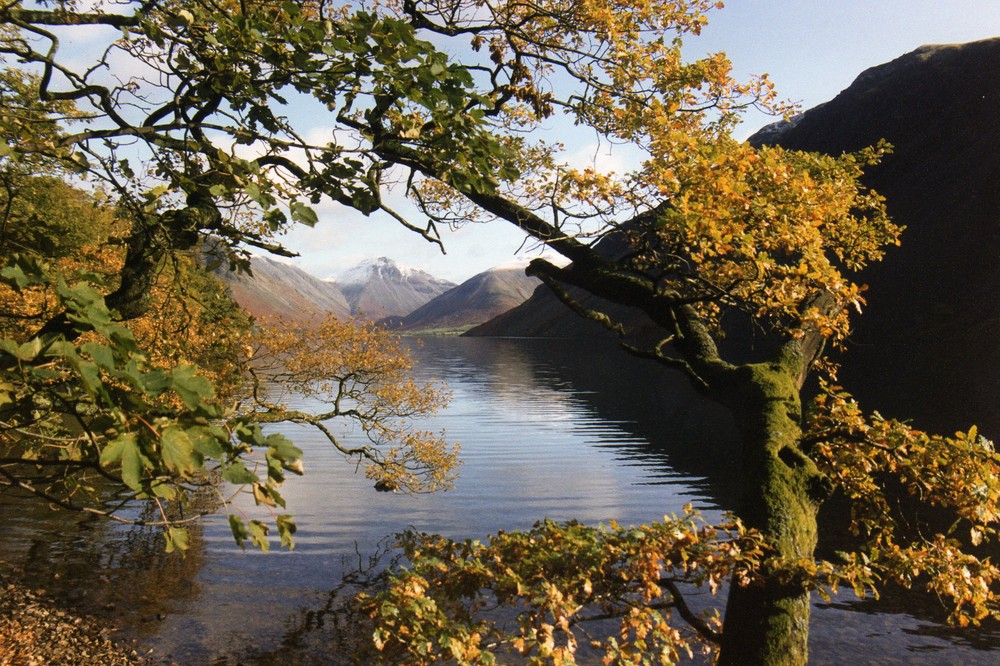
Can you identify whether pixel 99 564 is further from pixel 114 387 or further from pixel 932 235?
pixel 932 235

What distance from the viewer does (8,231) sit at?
25.5 ft

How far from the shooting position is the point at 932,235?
100 m

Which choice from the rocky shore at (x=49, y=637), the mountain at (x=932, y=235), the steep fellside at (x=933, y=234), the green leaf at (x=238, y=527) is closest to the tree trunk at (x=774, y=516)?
the green leaf at (x=238, y=527)

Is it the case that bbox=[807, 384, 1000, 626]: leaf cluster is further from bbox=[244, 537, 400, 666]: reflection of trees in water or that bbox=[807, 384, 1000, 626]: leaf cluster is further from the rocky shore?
the rocky shore

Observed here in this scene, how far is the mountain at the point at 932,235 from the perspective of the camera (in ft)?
193

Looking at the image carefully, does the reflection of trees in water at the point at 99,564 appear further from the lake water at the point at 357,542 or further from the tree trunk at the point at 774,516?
the tree trunk at the point at 774,516

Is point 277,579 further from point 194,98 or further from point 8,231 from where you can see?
point 194,98

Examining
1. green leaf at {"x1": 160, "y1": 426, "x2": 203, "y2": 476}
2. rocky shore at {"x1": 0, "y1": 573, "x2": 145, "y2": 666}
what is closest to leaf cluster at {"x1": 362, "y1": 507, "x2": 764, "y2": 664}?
green leaf at {"x1": 160, "y1": 426, "x2": 203, "y2": 476}

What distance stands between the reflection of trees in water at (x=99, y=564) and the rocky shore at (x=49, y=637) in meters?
0.59

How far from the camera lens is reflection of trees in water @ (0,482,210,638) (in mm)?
17359

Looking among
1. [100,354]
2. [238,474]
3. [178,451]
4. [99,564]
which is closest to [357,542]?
[99,564]

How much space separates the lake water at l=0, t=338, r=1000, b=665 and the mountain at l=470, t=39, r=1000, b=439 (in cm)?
897

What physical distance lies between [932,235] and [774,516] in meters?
111

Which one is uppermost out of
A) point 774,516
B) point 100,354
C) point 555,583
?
point 100,354
